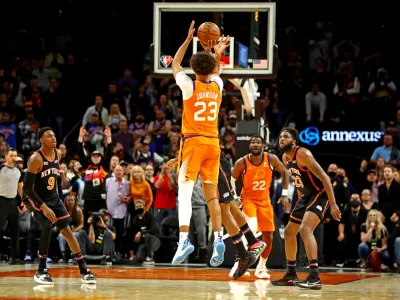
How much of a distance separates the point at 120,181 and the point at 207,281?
5.31m

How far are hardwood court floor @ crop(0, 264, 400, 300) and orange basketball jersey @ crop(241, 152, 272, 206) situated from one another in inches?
46.6

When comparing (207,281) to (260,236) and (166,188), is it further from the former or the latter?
(166,188)

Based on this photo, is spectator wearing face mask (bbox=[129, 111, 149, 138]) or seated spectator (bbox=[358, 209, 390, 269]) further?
spectator wearing face mask (bbox=[129, 111, 149, 138])

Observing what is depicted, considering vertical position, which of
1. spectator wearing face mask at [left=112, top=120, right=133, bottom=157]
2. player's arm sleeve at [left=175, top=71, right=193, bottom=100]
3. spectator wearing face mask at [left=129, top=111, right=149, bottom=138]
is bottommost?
spectator wearing face mask at [left=112, top=120, right=133, bottom=157]

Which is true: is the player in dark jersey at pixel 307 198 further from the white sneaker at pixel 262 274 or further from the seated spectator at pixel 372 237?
the seated spectator at pixel 372 237

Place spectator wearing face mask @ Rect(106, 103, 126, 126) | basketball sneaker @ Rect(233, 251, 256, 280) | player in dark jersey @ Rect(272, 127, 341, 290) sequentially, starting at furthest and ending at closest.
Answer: spectator wearing face mask @ Rect(106, 103, 126, 126), player in dark jersey @ Rect(272, 127, 341, 290), basketball sneaker @ Rect(233, 251, 256, 280)

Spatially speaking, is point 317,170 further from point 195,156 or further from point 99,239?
point 99,239

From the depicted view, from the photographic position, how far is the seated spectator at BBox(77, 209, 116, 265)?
1524 centimetres

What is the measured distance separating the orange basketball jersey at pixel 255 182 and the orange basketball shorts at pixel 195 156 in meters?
3.74

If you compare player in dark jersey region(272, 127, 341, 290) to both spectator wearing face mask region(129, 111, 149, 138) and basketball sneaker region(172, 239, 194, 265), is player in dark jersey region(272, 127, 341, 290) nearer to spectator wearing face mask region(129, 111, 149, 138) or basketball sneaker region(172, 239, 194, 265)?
basketball sneaker region(172, 239, 194, 265)

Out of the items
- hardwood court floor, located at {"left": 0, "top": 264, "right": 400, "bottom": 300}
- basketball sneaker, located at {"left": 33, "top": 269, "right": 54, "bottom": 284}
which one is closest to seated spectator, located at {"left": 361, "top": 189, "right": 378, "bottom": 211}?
hardwood court floor, located at {"left": 0, "top": 264, "right": 400, "bottom": 300}

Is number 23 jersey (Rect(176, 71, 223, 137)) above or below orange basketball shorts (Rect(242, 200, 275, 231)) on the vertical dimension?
above

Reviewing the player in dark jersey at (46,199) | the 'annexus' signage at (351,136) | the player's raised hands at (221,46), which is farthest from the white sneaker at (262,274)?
the 'annexus' signage at (351,136)

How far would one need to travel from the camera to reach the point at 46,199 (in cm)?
1076
